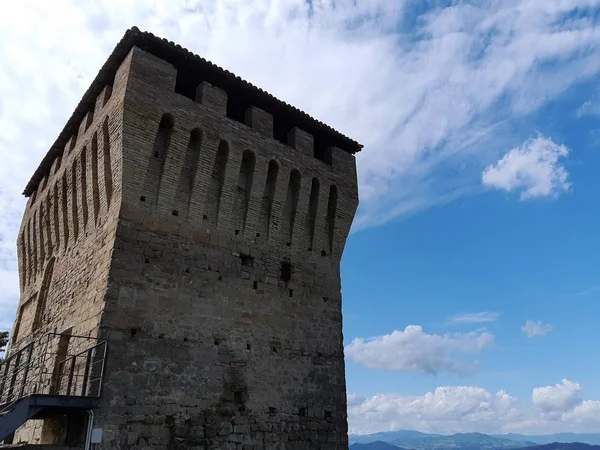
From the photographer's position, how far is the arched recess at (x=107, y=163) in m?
10.0

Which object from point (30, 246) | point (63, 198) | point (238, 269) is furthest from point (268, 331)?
point (30, 246)

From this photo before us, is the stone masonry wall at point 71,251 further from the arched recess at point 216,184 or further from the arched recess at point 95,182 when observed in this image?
the arched recess at point 216,184

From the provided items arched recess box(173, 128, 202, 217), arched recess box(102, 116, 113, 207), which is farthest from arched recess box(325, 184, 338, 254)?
arched recess box(102, 116, 113, 207)

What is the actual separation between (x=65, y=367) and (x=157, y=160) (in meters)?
4.63

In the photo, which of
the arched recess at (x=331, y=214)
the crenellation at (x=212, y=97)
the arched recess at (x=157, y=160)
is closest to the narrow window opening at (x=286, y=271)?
the arched recess at (x=331, y=214)

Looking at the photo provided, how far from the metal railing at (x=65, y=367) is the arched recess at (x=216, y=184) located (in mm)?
3655

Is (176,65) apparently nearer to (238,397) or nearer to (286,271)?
(286,271)

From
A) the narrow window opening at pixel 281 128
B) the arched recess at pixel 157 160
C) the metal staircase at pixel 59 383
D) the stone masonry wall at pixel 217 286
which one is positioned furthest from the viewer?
the narrow window opening at pixel 281 128

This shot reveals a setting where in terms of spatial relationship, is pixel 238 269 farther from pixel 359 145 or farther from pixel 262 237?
pixel 359 145

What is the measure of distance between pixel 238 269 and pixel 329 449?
Answer: 4.53 metres

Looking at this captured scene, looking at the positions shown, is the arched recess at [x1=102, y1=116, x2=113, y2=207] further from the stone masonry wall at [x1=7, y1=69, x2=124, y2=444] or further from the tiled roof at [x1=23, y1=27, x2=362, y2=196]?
the tiled roof at [x1=23, y1=27, x2=362, y2=196]

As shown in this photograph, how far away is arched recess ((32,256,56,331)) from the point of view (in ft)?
40.9

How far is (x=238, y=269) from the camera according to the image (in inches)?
425

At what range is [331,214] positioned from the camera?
13.3m
